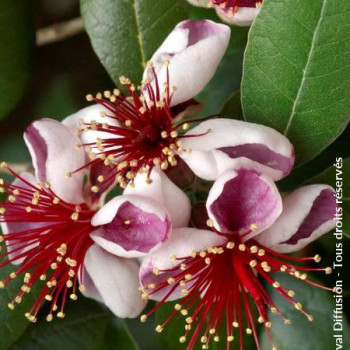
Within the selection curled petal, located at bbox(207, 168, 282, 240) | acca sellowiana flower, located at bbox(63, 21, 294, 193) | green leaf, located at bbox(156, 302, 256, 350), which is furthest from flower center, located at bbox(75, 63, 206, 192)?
green leaf, located at bbox(156, 302, 256, 350)

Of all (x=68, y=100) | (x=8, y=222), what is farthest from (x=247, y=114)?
(x=68, y=100)

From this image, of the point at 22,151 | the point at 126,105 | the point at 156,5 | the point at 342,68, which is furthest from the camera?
the point at 22,151

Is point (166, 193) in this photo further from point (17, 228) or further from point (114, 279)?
point (17, 228)

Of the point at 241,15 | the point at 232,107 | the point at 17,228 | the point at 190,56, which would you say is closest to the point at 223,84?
the point at 232,107

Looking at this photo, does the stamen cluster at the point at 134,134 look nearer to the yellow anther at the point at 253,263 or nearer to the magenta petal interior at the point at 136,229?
the magenta petal interior at the point at 136,229

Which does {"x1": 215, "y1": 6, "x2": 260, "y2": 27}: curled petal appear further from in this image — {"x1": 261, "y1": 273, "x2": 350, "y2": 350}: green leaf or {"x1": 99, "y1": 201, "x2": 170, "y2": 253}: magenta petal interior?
{"x1": 261, "y1": 273, "x2": 350, "y2": 350}: green leaf

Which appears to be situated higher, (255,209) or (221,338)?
(255,209)

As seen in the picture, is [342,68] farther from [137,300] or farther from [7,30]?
[7,30]
